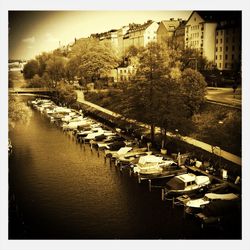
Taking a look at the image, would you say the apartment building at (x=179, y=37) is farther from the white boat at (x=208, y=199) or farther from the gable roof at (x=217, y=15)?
the white boat at (x=208, y=199)

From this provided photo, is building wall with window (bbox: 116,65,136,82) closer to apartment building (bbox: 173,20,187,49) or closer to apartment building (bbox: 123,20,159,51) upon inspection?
apartment building (bbox: 123,20,159,51)

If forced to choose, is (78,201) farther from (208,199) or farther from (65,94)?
(65,94)

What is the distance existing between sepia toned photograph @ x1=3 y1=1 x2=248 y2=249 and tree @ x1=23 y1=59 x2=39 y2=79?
0.12 ft

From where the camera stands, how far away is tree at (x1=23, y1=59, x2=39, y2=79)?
9.09 m

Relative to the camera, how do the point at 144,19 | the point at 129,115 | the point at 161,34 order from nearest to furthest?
the point at 144,19, the point at 161,34, the point at 129,115

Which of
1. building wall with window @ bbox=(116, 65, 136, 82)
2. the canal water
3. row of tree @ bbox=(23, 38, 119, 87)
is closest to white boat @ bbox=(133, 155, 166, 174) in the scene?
the canal water

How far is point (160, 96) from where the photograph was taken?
1012 cm

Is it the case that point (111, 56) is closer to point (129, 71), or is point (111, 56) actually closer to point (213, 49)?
point (129, 71)

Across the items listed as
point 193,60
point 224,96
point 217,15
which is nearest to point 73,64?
point 193,60

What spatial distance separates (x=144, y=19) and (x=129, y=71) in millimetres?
2720

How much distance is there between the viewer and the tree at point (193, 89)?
31.3 feet

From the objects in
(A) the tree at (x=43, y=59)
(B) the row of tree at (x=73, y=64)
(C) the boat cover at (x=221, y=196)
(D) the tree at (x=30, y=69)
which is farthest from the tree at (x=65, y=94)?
(C) the boat cover at (x=221, y=196)

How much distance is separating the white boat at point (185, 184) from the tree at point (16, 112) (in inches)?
154
